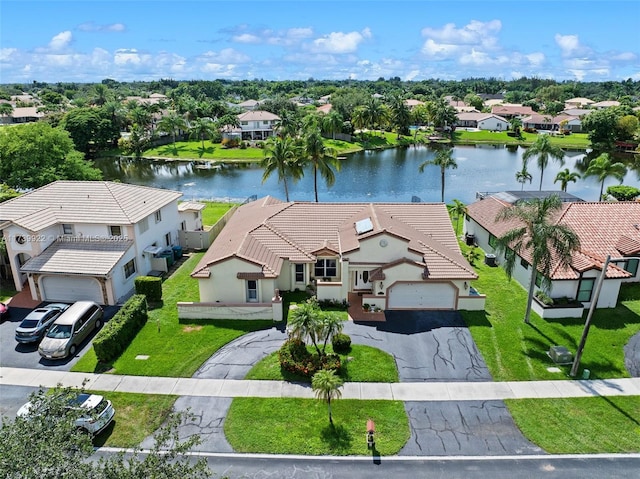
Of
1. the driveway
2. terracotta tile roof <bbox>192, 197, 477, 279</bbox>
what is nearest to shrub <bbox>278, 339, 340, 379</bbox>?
the driveway

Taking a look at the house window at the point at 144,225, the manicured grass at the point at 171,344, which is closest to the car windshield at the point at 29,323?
the manicured grass at the point at 171,344

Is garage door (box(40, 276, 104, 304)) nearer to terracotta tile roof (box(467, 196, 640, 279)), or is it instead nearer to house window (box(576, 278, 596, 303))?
terracotta tile roof (box(467, 196, 640, 279))

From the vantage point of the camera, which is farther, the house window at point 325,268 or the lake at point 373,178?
the lake at point 373,178

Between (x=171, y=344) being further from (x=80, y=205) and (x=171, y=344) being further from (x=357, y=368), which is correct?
(x=80, y=205)

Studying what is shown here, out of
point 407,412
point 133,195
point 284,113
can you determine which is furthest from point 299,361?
point 284,113

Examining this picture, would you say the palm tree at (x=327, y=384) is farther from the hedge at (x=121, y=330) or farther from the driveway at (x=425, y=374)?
the hedge at (x=121, y=330)

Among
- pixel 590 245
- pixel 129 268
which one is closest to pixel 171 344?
pixel 129 268
